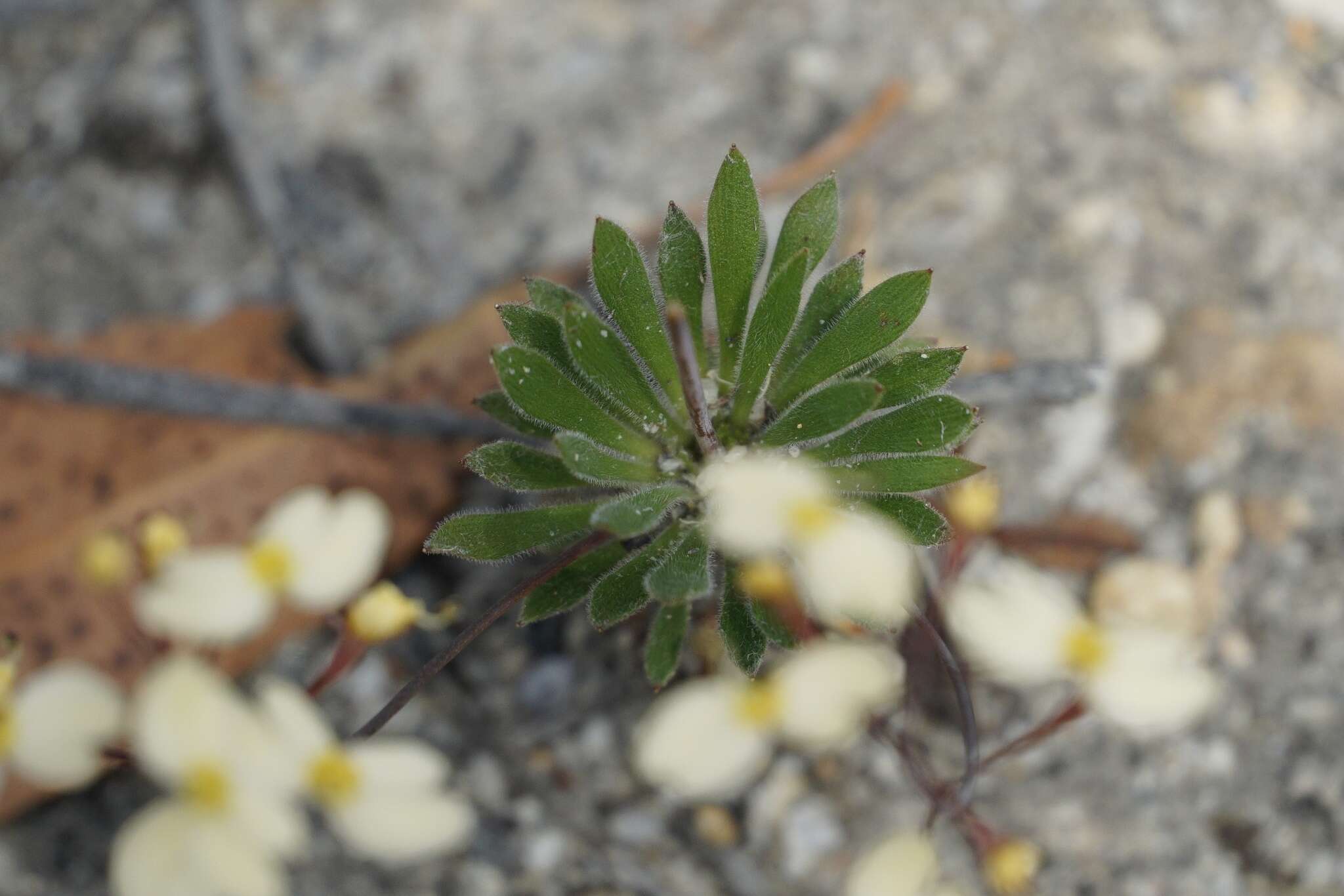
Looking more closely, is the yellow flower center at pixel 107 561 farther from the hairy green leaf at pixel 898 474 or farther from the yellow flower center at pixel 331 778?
the hairy green leaf at pixel 898 474

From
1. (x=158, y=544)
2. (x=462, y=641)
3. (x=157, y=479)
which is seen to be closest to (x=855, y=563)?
(x=462, y=641)

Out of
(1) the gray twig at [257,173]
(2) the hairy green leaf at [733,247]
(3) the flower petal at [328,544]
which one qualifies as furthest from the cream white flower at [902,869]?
(1) the gray twig at [257,173]

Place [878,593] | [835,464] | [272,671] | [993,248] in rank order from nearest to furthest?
[878,593] < [835,464] < [272,671] < [993,248]

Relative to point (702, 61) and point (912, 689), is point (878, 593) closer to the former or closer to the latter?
point (912, 689)

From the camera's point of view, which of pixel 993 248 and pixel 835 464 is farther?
pixel 993 248

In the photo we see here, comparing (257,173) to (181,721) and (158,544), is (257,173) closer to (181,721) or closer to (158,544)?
(158,544)

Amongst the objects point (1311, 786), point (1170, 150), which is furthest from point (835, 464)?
point (1170, 150)
